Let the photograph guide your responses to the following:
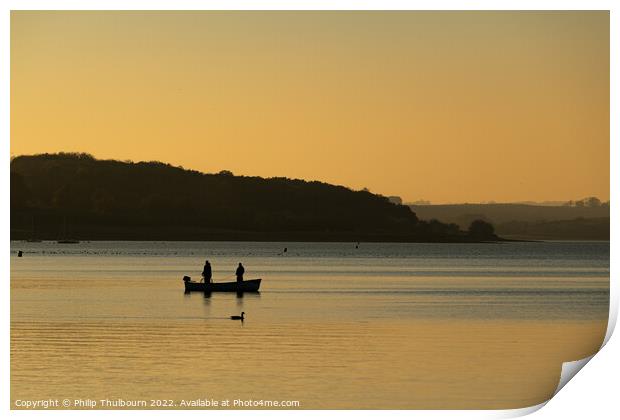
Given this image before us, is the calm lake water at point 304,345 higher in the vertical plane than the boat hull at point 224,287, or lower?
lower

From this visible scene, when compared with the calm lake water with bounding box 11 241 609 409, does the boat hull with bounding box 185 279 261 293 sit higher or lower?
higher

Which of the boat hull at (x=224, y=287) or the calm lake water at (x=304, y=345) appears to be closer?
the calm lake water at (x=304, y=345)

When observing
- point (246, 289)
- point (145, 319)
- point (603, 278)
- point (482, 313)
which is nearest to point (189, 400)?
point (145, 319)

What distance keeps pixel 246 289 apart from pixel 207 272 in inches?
98.8

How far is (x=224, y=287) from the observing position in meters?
30.5

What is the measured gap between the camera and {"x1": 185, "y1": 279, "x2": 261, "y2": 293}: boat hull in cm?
3020

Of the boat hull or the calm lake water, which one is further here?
the boat hull

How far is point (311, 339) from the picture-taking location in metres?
20.5

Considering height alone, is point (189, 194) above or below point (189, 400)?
above

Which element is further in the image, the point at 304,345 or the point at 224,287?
the point at 224,287

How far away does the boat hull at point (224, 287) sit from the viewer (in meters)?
30.2
